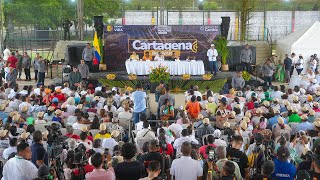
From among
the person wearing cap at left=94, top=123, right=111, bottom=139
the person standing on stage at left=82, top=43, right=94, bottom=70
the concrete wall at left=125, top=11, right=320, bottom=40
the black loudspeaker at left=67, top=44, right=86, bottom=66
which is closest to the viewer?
the person wearing cap at left=94, top=123, right=111, bottom=139

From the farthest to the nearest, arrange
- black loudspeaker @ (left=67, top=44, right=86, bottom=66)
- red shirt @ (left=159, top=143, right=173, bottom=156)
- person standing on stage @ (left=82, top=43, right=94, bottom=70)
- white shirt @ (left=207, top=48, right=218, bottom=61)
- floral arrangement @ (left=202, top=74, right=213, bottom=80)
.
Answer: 1. black loudspeaker @ (left=67, top=44, right=86, bottom=66)
2. person standing on stage @ (left=82, top=43, right=94, bottom=70)
3. white shirt @ (left=207, top=48, right=218, bottom=61)
4. floral arrangement @ (left=202, top=74, right=213, bottom=80)
5. red shirt @ (left=159, top=143, right=173, bottom=156)

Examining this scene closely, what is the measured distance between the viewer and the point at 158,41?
921 inches

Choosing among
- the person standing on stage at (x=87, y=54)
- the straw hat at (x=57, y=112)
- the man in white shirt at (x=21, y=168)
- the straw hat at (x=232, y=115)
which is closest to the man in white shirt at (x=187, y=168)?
the man in white shirt at (x=21, y=168)

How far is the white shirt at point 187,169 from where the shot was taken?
301 inches

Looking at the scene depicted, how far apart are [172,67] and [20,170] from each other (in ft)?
46.4

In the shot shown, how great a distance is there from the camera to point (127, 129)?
12672 mm

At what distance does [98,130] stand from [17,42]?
19927 millimetres

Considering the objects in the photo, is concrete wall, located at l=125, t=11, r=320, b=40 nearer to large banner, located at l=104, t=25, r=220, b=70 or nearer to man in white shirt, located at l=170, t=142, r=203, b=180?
large banner, located at l=104, t=25, r=220, b=70

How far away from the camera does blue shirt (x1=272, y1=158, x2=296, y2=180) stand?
299 inches

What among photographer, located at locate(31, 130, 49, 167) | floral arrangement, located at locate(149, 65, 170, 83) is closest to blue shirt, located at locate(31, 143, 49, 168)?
photographer, located at locate(31, 130, 49, 167)

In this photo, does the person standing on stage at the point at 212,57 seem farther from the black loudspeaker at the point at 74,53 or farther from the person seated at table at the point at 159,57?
the black loudspeaker at the point at 74,53

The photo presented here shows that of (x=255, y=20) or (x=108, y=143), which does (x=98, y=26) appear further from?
(x=255, y=20)

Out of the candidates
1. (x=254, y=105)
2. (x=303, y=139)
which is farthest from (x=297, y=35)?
(x=303, y=139)

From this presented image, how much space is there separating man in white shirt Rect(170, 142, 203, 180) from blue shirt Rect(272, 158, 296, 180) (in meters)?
1.02
